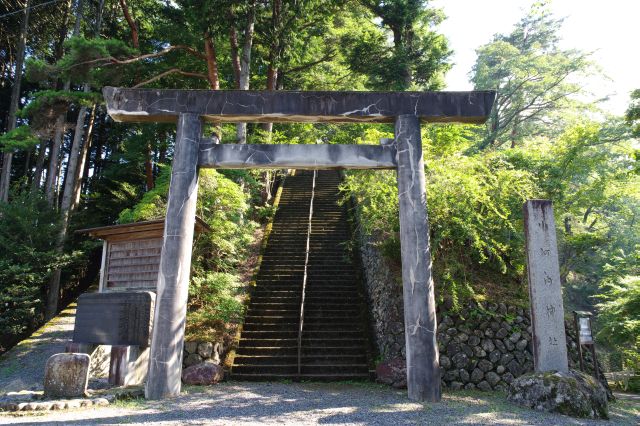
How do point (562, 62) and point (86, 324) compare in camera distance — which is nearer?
point (86, 324)

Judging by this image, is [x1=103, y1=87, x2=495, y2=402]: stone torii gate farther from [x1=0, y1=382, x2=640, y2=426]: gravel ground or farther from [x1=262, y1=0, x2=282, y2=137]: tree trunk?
[x1=262, y1=0, x2=282, y2=137]: tree trunk

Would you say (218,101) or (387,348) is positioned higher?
(218,101)

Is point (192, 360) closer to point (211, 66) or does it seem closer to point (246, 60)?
point (211, 66)

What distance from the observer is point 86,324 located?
840 cm

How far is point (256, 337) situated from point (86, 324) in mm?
3425

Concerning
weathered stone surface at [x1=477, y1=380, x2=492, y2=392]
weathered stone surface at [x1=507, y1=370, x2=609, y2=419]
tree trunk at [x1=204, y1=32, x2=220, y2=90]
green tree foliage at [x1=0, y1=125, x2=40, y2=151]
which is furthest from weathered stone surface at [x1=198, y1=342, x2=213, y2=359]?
green tree foliage at [x1=0, y1=125, x2=40, y2=151]

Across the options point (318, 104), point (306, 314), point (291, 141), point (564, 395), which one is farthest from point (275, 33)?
point (564, 395)

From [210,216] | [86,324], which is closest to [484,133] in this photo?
[210,216]

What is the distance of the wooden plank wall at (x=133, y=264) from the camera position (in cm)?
948

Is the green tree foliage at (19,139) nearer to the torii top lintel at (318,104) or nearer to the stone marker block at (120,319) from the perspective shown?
the stone marker block at (120,319)

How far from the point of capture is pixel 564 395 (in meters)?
5.66

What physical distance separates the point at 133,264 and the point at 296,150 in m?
5.51

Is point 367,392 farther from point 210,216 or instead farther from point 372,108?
point 210,216

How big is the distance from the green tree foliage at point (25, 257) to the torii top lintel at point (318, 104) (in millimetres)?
7079
